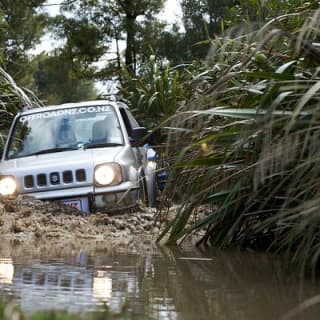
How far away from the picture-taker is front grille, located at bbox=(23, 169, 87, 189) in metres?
8.09

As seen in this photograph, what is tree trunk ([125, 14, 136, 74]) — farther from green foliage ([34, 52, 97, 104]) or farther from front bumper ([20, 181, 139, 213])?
front bumper ([20, 181, 139, 213])

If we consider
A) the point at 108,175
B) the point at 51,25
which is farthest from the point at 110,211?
the point at 51,25

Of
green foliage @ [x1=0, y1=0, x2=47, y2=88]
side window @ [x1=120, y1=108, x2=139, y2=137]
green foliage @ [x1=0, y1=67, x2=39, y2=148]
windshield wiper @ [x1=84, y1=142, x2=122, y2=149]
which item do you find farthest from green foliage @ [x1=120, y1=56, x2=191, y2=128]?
green foliage @ [x1=0, y1=0, x2=47, y2=88]

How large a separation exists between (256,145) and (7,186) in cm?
370

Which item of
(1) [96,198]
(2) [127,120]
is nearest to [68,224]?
(1) [96,198]

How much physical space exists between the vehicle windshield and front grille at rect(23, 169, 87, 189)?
1.99 feet

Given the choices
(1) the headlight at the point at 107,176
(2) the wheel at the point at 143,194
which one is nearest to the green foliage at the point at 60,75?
(2) the wheel at the point at 143,194

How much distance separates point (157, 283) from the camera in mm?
4602

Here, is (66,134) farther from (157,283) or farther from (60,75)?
(60,75)

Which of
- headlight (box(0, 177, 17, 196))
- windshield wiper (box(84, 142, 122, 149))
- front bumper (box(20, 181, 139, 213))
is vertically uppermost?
windshield wiper (box(84, 142, 122, 149))

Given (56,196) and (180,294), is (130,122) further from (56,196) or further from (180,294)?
(180,294)

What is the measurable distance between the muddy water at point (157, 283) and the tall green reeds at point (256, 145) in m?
0.22

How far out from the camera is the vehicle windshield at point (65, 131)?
8742 millimetres

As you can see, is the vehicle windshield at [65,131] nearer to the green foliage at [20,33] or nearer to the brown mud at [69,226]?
the brown mud at [69,226]
